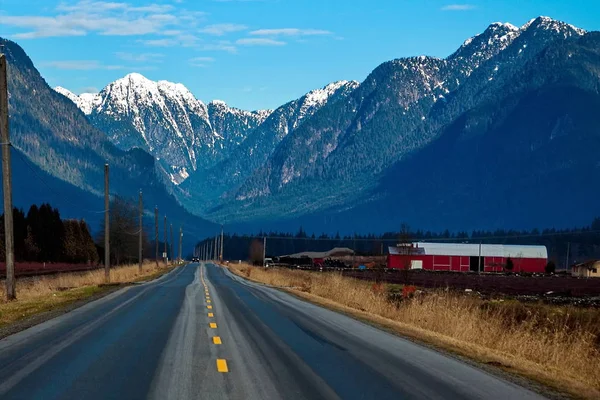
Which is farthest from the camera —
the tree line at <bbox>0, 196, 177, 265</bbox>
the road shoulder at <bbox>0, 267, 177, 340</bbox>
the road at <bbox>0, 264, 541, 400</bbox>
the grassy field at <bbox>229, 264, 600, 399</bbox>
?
the tree line at <bbox>0, 196, 177, 265</bbox>

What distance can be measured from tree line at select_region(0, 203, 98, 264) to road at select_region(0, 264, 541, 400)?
250ft

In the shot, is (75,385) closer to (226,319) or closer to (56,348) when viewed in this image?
(56,348)

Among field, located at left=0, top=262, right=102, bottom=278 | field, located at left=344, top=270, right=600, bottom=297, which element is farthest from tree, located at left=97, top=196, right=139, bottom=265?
field, located at left=344, top=270, right=600, bottom=297

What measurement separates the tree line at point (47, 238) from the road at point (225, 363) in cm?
7625

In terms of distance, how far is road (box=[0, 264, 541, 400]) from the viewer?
A: 12.7 m

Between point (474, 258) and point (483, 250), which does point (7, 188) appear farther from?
point (483, 250)

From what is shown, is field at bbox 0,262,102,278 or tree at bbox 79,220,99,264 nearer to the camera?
field at bbox 0,262,102,278

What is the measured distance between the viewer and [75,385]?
12.7m

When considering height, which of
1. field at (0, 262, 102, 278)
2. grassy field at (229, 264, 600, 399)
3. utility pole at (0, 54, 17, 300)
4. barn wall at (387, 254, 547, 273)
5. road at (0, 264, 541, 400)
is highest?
utility pole at (0, 54, 17, 300)

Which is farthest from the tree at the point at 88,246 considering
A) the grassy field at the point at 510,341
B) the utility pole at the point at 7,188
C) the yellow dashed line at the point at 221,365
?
the yellow dashed line at the point at 221,365

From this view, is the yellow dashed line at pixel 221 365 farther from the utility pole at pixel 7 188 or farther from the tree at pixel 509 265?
the tree at pixel 509 265

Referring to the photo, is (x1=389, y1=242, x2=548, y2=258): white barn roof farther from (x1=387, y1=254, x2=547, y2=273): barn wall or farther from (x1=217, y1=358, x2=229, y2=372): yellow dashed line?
(x1=217, y1=358, x2=229, y2=372): yellow dashed line

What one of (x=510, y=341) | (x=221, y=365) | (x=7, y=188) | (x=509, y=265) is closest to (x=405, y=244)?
(x=7, y=188)

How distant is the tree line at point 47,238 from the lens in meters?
101
